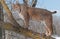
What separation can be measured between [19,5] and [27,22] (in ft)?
1.48

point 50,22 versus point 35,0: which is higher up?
point 35,0

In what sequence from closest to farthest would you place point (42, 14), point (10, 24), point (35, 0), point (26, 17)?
point (10, 24)
point (42, 14)
point (26, 17)
point (35, 0)

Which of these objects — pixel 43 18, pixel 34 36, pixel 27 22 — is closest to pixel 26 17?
pixel 27 22

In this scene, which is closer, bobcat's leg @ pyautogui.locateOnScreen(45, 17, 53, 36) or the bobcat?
the bobcat

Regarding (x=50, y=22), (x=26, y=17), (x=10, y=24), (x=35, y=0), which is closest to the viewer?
(x=10, y=24)

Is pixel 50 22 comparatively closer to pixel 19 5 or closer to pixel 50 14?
pixel 50 14

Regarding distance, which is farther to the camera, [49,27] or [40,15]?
[49,27]

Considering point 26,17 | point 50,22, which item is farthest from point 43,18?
point 26,17

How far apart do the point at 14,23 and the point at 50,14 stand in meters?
1.27

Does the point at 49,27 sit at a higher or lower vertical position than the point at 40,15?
lower

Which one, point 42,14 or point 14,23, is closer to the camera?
point 14,23

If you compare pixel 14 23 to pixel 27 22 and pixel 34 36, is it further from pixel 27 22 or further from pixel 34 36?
pixel 27 22

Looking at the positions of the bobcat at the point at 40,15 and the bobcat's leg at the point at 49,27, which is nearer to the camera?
the bobcat at the point at 40,15

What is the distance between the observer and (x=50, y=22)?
4773 mm
